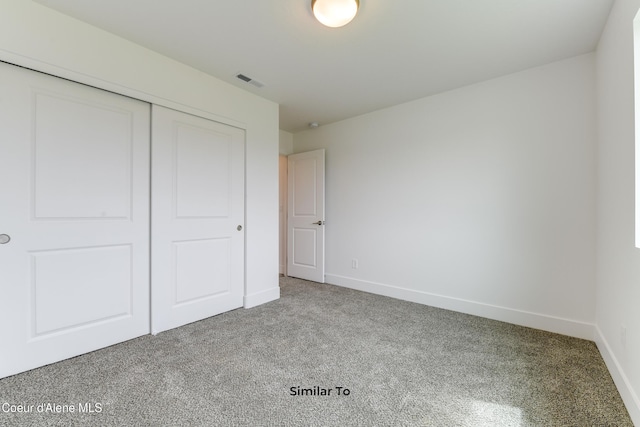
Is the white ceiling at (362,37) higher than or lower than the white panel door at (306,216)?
higher

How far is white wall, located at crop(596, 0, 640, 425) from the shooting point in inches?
59.1

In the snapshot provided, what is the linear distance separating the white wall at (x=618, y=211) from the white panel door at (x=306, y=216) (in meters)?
2.89

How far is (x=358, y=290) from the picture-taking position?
150 inches

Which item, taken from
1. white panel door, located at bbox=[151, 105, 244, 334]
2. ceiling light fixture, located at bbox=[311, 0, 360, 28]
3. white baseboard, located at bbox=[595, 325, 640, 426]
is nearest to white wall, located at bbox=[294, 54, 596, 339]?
white baseboard, located at bbox=[595, 325, 640, 426]

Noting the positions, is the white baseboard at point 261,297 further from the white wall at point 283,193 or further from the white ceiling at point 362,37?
the white ceiling at point 362,37

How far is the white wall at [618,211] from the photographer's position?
1500mm

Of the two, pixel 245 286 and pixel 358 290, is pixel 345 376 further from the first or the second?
pixel 358 290

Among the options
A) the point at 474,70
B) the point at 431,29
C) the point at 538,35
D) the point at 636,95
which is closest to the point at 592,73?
the point at 538,35

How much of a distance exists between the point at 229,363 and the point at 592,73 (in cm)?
366

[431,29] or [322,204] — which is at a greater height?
[431,29]

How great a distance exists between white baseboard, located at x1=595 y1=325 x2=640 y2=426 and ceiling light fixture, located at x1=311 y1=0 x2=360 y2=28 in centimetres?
262

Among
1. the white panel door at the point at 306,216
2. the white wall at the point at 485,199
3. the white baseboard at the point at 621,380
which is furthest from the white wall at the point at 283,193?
the white baseboard at the point at 621,380

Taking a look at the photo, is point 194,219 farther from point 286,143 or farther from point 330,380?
point 286,143

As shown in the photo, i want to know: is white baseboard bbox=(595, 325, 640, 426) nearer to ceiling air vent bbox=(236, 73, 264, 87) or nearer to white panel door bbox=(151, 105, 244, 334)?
white panel door bbox=(151, 105, 244, 334)
